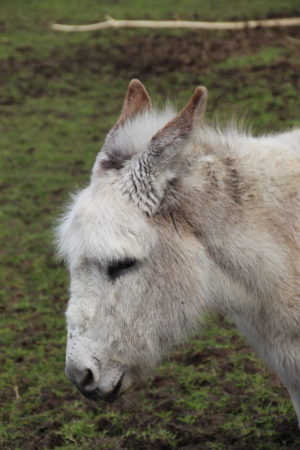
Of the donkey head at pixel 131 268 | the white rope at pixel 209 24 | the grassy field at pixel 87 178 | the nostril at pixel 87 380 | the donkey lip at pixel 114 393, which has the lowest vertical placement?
the grassy field at pixel 87 178

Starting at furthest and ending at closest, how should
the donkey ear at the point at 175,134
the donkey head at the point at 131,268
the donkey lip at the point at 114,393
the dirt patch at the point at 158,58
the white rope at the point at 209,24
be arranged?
the white rope at the point at 209,24 → the dirt patch at the point at 158,58 → the donkey lip at the point at 114,393 → the donkey head at the point at 131,268 → the donkey ear at the point at 175,134

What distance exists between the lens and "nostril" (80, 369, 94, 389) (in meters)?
3.28

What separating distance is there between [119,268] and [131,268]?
6 centimetres

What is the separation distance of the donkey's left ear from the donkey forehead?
8cm

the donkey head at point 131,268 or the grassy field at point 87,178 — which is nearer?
the donkey head at point 131,268

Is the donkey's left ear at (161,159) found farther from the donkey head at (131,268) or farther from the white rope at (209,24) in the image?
the white rope at (209,24)

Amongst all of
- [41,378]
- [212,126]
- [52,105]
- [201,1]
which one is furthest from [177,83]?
[212,126]

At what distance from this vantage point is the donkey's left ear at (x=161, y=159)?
3174mm

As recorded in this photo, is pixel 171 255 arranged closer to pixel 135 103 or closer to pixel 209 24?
pixel 135 103

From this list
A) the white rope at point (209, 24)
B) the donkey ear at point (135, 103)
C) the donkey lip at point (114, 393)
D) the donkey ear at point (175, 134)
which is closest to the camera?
the donkey ear at point (175, 134)

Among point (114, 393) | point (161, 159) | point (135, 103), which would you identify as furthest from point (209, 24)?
point (114, 393)

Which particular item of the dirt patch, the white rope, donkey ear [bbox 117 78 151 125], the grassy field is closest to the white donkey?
donkey ear [bbox 117 78 151 125]

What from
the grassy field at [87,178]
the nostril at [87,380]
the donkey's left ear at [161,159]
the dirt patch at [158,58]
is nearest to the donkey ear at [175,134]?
the donkey's left ear at [161,159]

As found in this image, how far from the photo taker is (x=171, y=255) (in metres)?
3.33
